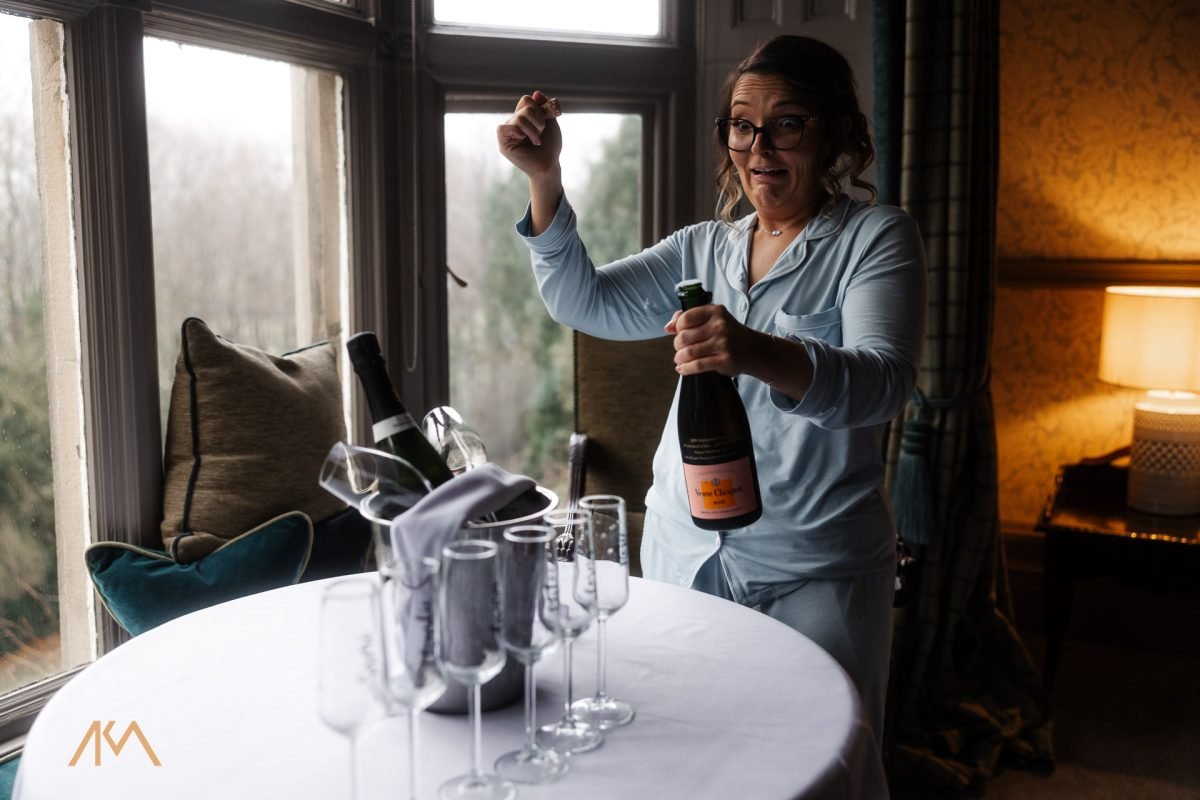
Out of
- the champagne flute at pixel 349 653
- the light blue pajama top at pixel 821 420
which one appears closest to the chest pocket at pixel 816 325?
the light blue pajama top at pixel 821 420

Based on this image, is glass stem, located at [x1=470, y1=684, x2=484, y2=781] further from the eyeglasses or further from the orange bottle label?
the eyeglasses

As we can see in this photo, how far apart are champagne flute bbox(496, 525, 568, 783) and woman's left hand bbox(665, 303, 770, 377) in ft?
1.26

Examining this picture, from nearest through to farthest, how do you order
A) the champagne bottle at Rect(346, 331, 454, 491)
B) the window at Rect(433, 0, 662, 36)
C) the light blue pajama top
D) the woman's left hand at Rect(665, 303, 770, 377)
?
1. the champagne bottle at Rect(346, 331, 454, 491)
2. the woman's left hand at Rect(665, 303, 770, 377)
3. the light blue pajama top
4. the window at Rect(433, 0, 662, 36)

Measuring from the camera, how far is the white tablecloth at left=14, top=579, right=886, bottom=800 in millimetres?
971

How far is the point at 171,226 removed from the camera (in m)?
2.21

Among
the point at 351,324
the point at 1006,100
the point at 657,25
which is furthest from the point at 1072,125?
the point at 351,324

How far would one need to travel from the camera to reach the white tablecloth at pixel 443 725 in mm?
971

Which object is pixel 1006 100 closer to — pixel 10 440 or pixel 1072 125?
pixel 1072 125

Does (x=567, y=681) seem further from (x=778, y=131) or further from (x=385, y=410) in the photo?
(x=778, y=131)

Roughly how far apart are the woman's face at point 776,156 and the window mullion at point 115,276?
1.15 metres

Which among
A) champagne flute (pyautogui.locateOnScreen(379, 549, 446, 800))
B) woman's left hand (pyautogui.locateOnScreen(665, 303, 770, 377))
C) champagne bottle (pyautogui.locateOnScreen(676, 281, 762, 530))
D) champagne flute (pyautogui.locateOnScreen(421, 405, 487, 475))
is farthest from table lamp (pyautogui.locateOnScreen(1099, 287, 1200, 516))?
champagne flute (pyautogui.locateOnScreen(379, 549, 446, 800))

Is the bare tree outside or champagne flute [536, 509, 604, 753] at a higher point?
the bare tree outside

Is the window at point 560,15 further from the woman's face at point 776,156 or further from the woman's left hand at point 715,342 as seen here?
the woman's left hand at point 715,342

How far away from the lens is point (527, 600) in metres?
0.93
